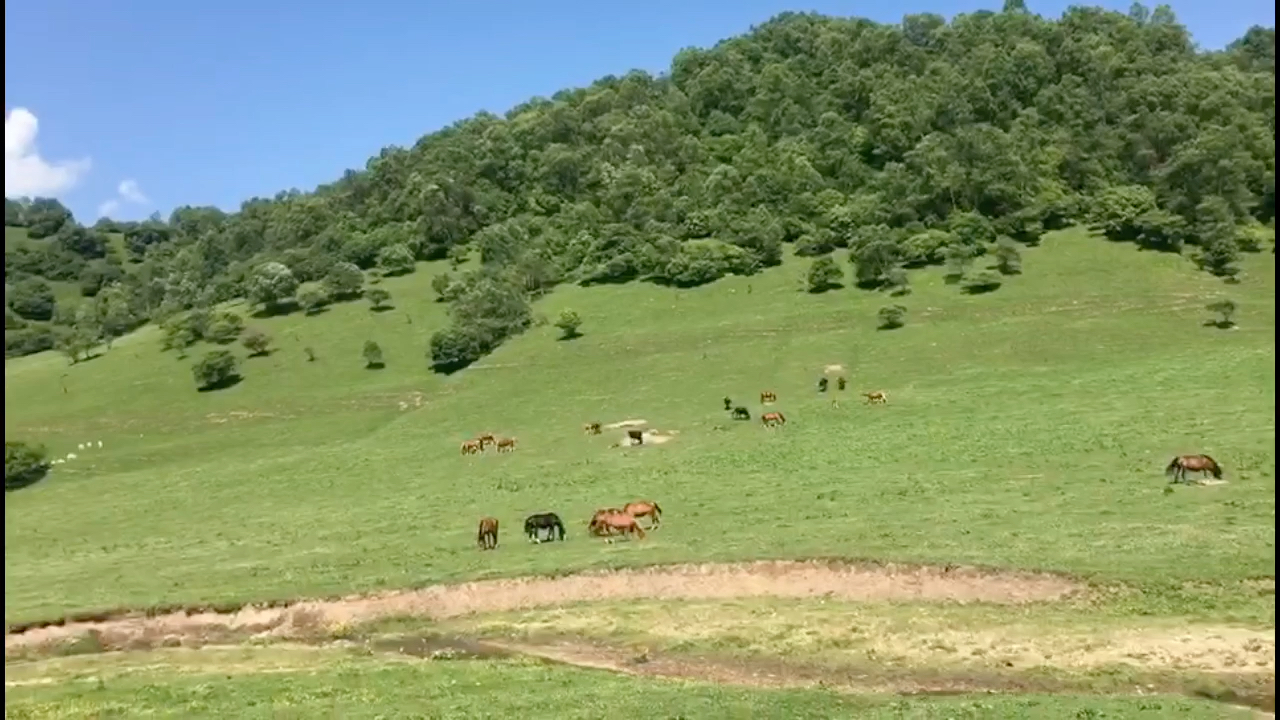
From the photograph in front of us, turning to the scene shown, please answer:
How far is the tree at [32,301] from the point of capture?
157 m

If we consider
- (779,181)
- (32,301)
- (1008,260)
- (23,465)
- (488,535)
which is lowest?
(488,535)

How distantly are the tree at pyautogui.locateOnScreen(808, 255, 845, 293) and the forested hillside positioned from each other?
27 cm

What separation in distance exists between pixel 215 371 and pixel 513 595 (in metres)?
69.9

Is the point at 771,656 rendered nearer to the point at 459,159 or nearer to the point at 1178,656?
the point at 1178,656

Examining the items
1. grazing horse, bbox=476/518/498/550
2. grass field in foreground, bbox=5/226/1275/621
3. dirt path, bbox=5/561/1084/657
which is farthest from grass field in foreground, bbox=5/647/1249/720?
grazing horse, bbox=476/518/498/550

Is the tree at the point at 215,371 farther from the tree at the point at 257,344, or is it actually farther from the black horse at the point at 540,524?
the black horse at the point at 540,524

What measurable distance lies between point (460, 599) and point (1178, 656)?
18.8m

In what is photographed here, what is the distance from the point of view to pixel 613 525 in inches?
1380

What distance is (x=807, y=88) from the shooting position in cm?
16388

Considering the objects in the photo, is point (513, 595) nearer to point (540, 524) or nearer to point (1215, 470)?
point (540, 524)

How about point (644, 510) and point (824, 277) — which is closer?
point (644, 510)

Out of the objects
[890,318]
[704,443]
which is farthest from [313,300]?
[704,443]

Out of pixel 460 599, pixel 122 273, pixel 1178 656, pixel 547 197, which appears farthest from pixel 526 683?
pixel 122 273

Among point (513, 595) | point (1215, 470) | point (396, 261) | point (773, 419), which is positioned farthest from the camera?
point (396, 261)
